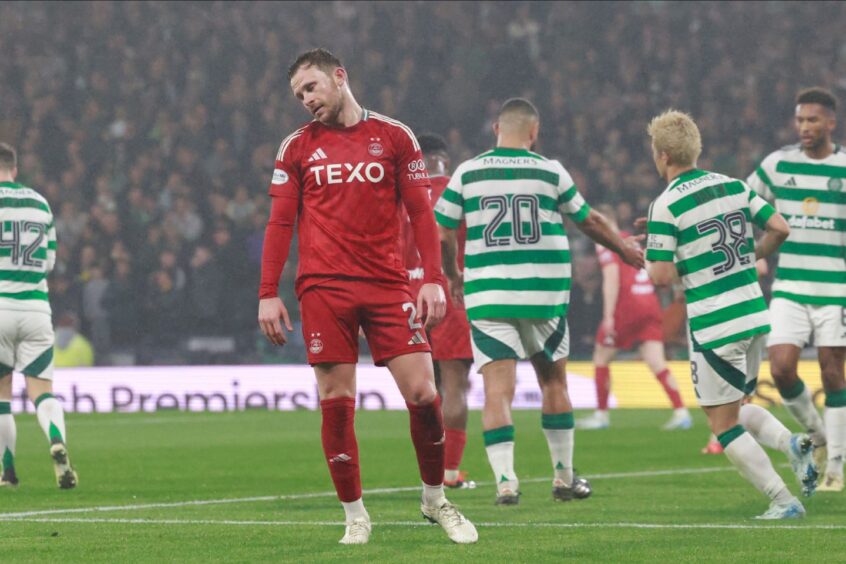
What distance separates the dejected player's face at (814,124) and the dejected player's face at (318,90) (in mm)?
3534

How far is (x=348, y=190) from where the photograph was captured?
21.3 feet

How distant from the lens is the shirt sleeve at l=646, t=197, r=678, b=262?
24.2 ft

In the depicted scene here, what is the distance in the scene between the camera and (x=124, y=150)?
2628cm

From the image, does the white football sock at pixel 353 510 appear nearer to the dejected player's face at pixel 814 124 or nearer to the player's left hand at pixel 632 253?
the player's left hand at pixel 632 253

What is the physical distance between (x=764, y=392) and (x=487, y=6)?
11075 millimetres

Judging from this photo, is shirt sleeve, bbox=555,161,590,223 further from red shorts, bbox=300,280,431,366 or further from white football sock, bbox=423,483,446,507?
white football sock, bbox=423,483,446,507

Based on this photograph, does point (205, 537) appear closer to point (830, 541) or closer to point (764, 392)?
point (830, 541)

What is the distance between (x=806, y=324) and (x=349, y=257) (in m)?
3.69

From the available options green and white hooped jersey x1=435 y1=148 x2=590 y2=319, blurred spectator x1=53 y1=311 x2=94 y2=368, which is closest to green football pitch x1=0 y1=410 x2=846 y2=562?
green and white hooped jersey x1=435 y1=148 x2=590 y2=319

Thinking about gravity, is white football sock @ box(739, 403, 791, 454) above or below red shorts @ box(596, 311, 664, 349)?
below

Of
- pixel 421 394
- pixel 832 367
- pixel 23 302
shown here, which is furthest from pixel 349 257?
pixel 23 302

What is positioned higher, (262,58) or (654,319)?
(262,58)

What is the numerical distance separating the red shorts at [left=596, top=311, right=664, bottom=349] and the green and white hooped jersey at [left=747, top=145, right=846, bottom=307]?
7.65 metres

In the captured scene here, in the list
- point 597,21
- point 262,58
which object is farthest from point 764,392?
point 262,58
